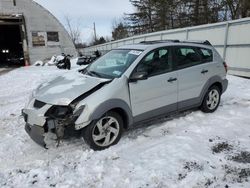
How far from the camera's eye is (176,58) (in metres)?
5.43

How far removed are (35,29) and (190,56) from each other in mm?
23748

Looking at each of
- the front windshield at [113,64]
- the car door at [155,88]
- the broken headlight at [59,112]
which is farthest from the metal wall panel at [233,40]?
the broken headlight at [59,112]

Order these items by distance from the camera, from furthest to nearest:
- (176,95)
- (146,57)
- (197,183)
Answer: (176,95) < (146,57) < (197,183)

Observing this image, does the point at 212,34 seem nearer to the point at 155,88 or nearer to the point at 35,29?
the point at 155,88

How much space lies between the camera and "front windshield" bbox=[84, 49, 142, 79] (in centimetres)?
481

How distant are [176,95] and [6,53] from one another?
104 ft

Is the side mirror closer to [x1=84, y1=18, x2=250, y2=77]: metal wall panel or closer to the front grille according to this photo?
the front grille

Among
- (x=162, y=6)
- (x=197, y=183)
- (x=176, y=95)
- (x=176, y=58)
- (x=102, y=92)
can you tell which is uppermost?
(x=162, y=6)

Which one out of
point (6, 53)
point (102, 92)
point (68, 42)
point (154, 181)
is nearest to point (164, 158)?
point (154, 181)

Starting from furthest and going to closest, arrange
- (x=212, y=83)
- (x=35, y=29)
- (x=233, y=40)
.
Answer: (x=35, y=29) < (x=233, y=40) < (x=212, y=83)

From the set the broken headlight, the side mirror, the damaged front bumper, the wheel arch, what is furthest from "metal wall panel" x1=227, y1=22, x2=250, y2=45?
the damaged front bumper

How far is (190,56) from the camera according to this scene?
577 centimetres

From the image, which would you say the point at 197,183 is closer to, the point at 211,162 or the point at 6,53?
the point at 211,162

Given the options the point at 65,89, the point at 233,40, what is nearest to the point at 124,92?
the point at 65,89
